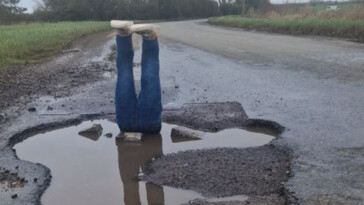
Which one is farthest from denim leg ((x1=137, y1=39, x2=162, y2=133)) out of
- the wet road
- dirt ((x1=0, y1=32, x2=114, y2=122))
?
dirt ((x1=0, y1=32, x2=114, y2=122))

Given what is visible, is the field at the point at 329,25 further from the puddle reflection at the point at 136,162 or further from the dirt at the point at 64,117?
the puddle reflection at the point at 136,162

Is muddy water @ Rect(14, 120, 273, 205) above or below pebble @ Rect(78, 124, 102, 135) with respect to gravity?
below

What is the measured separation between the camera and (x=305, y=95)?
288 inches

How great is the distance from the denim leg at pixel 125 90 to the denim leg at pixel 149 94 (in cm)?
9

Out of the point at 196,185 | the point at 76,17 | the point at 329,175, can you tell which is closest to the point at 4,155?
the point at 196,185

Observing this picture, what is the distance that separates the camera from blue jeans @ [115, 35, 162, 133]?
5387 millimetres

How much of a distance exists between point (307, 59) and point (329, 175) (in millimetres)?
8160

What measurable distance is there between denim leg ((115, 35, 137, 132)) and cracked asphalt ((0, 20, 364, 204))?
116 centimetres

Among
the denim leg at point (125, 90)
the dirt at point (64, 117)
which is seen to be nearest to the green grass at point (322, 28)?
the dirt at point (64, 117)

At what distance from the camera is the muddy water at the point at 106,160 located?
3.81 meters

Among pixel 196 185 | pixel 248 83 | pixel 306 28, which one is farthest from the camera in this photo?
pixel 306 28

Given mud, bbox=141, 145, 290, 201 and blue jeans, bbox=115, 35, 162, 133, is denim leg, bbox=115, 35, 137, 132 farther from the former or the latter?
mud, bbox=141, 145, 290, 201

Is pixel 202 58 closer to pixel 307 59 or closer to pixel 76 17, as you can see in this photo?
pixel 307 59

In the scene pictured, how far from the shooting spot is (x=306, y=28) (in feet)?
69.6
